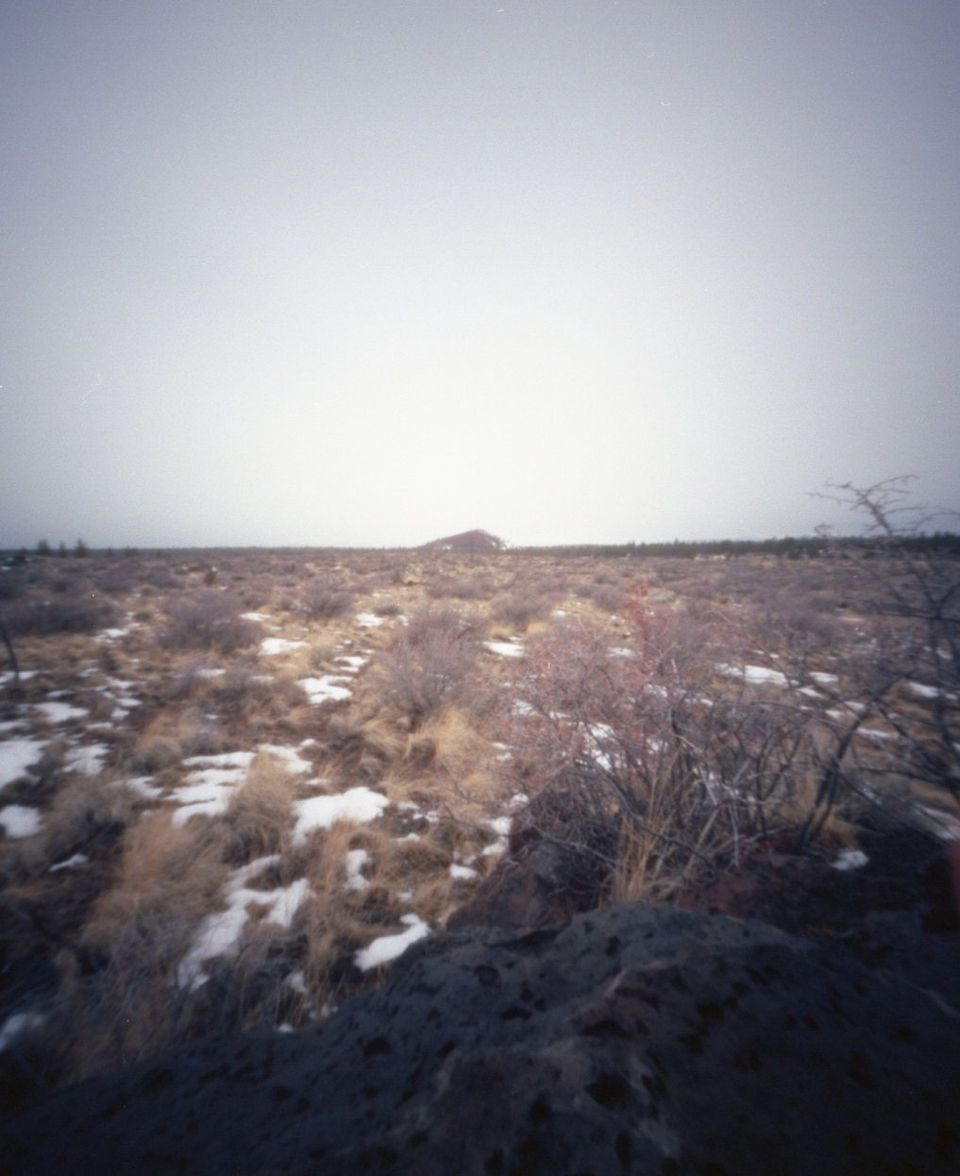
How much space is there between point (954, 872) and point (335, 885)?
294 cm

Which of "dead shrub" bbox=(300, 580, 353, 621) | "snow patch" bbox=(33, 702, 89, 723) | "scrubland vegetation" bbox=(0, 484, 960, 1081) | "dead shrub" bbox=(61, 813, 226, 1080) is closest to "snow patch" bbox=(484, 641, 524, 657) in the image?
"scrubland vegetation" bbox=(0, 484, 960, 1081)

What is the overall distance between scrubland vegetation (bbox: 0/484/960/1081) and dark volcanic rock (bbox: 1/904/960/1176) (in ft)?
2.89

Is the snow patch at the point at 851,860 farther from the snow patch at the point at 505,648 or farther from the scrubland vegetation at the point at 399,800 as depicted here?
the snow patch at the point at 505,648

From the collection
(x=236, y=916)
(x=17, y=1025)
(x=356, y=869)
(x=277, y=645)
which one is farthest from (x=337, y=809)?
(x=277, y=645)

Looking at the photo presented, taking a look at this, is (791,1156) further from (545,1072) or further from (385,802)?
(385,802)

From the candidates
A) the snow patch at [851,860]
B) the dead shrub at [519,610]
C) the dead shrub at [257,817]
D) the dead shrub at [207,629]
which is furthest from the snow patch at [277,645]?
the snow patch at [851,860]

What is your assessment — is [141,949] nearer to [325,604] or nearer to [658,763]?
[658,763]

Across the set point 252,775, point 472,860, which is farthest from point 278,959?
point 252,775

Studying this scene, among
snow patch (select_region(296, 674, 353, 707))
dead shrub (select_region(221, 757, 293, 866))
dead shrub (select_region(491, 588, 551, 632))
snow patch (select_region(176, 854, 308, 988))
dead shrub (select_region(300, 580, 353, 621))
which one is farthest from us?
dead shrub (select_region(300, 580, 353, 621))

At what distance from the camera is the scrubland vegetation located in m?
2.03

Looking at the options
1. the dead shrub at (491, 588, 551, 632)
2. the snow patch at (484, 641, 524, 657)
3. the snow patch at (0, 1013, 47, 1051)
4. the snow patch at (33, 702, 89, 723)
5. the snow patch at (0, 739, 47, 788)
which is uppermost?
the dead shrub at (491, 588, 551, 632)

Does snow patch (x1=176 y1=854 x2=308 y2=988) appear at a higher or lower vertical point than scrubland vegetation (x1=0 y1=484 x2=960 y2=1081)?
lower

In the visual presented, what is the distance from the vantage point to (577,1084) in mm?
827

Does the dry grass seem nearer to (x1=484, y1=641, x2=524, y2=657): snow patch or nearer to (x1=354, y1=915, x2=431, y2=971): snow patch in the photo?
(x1=354, y1=915, x2=431, y2=971): snow patch
